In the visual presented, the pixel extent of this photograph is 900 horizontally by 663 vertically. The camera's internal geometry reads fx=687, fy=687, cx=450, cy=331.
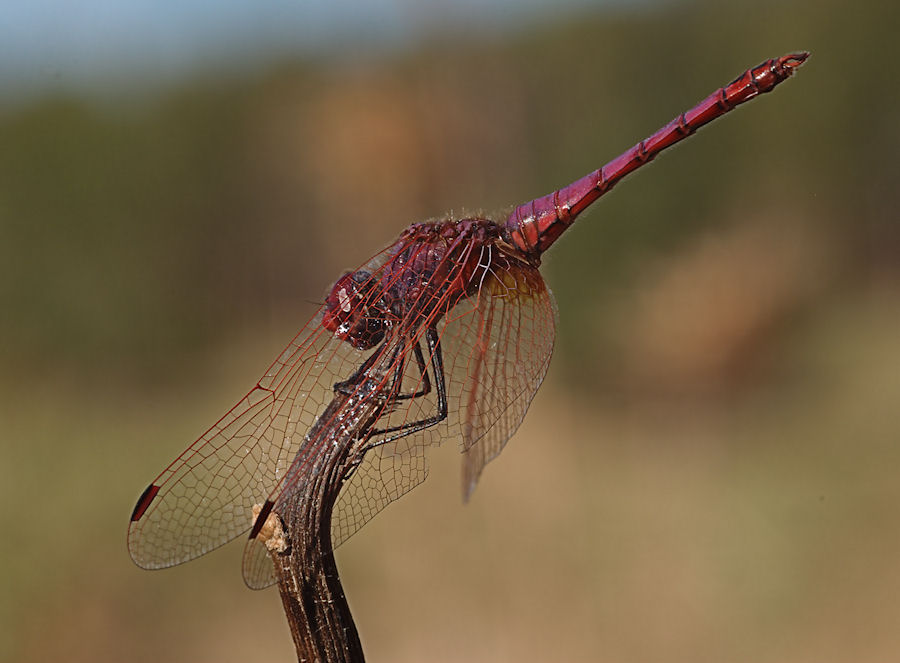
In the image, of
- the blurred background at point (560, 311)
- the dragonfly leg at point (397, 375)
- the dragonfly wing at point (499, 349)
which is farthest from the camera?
the blurred background at point (560, 311)

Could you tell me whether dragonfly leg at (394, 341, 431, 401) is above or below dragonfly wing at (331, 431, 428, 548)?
above

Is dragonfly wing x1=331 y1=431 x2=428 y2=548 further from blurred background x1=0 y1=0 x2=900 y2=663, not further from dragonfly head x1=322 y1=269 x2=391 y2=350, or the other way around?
blurred background x1=0 y1=0 x2=900 y2=663

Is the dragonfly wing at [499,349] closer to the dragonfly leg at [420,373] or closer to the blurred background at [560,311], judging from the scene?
the dragonfly leg at [420,373]

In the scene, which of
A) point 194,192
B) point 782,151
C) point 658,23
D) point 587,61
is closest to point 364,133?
point 194,192

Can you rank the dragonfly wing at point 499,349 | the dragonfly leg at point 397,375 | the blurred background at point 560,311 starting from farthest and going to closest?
1. the blurred background at point 560,311
2. the dragonfly wing at point 499,349
3. the dragonfly leg at point 397,375

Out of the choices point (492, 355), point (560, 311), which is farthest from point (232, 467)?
point (560, 311)

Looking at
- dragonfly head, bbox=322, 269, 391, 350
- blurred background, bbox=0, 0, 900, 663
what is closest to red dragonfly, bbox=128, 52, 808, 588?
dragonfly head, bbox=322, 269, 391, 350

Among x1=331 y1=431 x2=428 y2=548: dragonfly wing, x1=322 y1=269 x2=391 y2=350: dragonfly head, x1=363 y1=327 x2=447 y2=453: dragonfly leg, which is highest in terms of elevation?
x1=322 y1=269 x2=391 y2=350: dragonfly head

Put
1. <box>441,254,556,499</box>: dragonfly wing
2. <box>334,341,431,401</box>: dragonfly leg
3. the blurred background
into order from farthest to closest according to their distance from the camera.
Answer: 1. the blurred background
2. <box>441,254,556,499</box>: dragonfly wing
3. <box>334,341,431,401</box>: dragonfly leg

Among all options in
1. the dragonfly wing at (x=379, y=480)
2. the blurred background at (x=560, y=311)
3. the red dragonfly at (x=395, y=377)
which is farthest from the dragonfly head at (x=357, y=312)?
the blurred background at (x=560, y=311)
